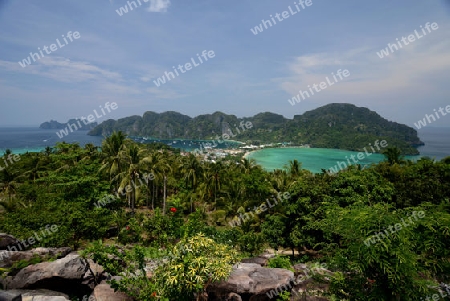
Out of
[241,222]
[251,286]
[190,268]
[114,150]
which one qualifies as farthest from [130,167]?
[190,268]

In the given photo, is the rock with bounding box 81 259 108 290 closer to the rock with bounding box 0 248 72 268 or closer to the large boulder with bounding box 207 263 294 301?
the rock with bounding box 0 248 72 268

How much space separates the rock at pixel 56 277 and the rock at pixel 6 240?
188 inches

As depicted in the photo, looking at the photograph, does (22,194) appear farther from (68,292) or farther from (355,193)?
(355,193)

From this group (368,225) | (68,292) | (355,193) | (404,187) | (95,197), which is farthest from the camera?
(404,187)

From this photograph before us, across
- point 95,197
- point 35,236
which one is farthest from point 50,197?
point 35,236

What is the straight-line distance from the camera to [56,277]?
26.5 ft

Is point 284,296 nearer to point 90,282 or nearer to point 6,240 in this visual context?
point 90,282

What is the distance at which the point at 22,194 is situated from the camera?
60.7 ft

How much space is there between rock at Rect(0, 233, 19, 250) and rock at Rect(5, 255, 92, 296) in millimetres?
4779

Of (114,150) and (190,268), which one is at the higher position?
(114,150)

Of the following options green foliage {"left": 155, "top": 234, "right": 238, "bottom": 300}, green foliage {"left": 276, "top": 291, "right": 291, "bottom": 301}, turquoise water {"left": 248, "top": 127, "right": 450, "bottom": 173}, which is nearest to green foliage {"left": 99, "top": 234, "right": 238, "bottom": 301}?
green foliage {"left": 155, "top": 234, "right": 238, "bottom": 300}

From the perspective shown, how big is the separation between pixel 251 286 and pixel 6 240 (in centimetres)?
1215

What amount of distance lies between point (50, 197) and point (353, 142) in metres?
170

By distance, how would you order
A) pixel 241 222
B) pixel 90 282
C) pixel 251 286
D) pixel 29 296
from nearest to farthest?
pixel 29 296, pixel 251 286, pixel 90 282, pixel 241 222
